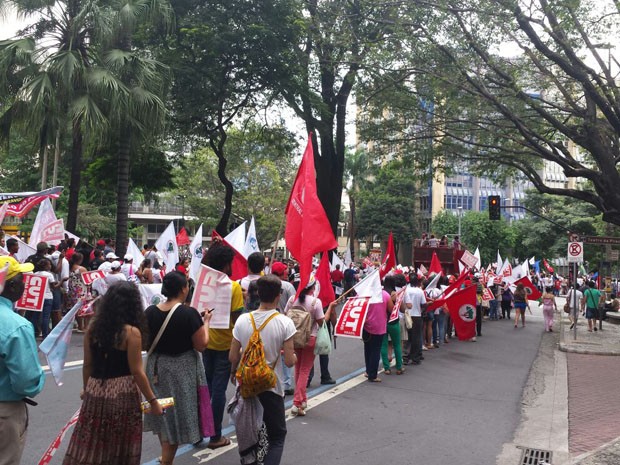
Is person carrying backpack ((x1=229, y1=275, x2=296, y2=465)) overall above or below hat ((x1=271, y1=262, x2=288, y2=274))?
below

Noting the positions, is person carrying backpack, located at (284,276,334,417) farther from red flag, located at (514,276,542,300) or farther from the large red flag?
red flag, located at (514,276,542,300)

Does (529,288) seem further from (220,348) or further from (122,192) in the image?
(220,348)

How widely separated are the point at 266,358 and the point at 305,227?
7.59ft

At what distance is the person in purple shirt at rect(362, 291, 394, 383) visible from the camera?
888 cm

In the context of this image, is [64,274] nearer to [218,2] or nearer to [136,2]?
[136,2]

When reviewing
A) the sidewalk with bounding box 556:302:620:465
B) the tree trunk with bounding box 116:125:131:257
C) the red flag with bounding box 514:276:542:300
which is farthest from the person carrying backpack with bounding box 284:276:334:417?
the red flag with bounding box 514:276:542:300

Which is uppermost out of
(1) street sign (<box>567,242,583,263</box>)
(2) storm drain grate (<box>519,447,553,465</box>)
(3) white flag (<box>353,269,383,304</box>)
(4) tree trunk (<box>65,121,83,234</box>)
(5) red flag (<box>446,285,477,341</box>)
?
(4) tree trunk (<box>65,121,83,234</box>)

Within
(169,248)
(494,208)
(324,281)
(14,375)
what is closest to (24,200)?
(169,248)

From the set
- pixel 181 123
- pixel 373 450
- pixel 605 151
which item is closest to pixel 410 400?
pixel 373 450

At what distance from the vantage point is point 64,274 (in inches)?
481

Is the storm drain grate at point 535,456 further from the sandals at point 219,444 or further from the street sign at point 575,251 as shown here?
the street sign at point 575,251

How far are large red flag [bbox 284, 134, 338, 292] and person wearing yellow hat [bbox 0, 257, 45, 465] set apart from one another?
362cm

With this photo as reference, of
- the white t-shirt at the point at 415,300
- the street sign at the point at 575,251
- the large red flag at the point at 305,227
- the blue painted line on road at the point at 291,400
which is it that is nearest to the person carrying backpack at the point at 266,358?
the blue painted line on road at the point at 291,400

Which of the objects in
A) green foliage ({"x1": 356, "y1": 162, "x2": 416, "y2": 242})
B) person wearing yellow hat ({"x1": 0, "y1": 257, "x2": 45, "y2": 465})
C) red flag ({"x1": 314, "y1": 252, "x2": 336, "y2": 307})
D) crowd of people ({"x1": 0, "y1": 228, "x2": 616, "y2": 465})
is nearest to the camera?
person wearing yellow hat ({"x1": 0, "y1": 257, "x2": 45, "y2": 465})
